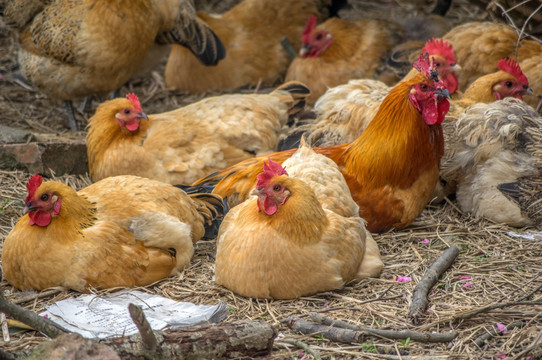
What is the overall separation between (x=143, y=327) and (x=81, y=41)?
399cm

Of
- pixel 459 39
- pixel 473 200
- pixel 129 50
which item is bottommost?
pixel 473 200

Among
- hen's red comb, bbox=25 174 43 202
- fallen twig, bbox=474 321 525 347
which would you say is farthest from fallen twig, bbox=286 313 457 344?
hen's red comb, bbox=25 174 43 202

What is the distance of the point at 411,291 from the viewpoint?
388 centimetres

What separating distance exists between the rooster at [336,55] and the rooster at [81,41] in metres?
1.81

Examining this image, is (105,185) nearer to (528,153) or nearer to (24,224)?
(24,224)

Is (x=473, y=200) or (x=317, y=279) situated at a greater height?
(x=317, y=279)

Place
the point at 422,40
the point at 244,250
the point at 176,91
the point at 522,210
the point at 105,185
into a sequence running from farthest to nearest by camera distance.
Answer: the point at 176,91 < the point at 422,40 < the point at 522,210 < the point at 105,185 < the point at 244,250

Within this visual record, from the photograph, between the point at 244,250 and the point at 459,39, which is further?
the point at 459,39

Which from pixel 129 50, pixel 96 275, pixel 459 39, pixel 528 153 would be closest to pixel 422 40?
pixel 459 39

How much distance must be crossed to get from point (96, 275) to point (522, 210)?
10.6ft

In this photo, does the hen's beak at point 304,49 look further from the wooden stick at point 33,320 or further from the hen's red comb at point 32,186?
the wooden stick at point 33,320

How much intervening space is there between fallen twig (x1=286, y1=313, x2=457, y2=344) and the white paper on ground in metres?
0.54

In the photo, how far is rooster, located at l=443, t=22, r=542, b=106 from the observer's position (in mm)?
6273

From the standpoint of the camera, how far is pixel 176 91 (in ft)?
26.1
